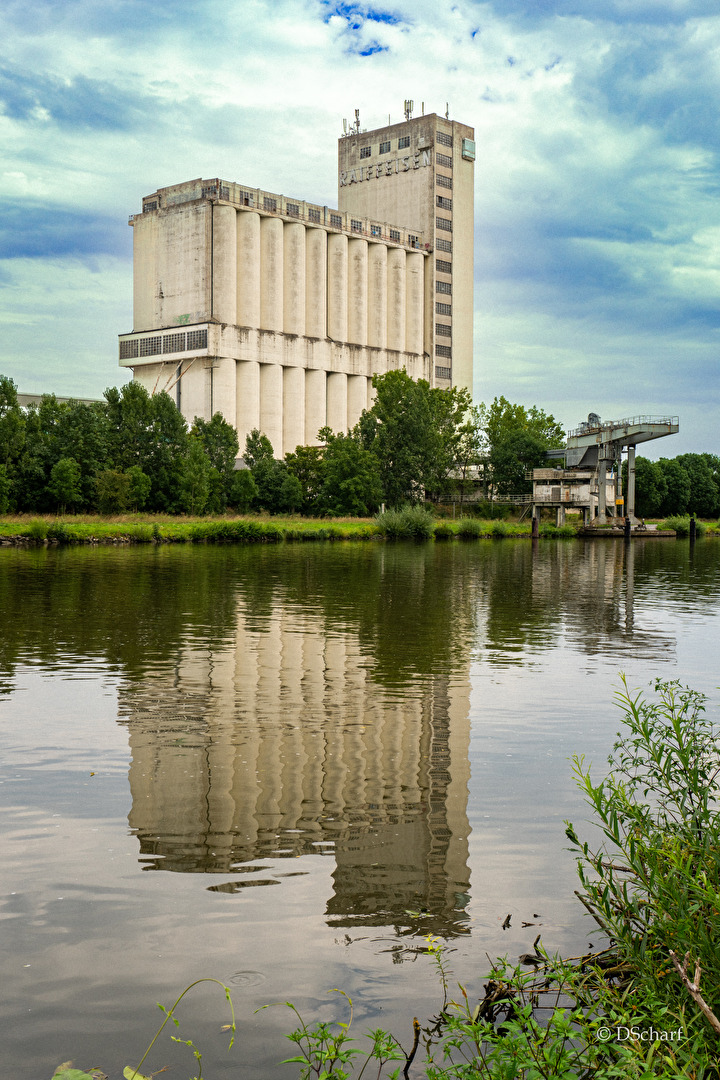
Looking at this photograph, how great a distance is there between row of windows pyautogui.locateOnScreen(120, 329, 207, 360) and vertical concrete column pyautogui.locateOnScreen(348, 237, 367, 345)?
2316 centimetres

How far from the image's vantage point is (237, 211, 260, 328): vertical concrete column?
106 metres

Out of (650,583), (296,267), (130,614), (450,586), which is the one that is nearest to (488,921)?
(130,614)

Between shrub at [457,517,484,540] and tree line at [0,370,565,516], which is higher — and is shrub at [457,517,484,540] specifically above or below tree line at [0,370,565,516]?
below

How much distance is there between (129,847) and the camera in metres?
7.31

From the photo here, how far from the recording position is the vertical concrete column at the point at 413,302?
128 m

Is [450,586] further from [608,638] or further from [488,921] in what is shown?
[488,921]

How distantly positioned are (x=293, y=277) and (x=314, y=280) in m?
3.49

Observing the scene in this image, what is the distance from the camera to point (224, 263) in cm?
10294

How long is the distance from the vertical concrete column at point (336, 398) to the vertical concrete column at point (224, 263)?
1792 centimetres

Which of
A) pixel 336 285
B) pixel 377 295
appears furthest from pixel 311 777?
pixel 377 295

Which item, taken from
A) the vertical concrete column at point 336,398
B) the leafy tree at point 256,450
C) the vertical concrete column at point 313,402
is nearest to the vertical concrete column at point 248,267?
the vertical concrete column at point 313,402

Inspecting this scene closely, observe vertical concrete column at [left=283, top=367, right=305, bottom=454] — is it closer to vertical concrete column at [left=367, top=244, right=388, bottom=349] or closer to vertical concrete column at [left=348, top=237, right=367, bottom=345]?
vertical concrete column at [left=348, top=237, right=367, bottom=345]

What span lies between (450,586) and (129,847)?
87.0 feet

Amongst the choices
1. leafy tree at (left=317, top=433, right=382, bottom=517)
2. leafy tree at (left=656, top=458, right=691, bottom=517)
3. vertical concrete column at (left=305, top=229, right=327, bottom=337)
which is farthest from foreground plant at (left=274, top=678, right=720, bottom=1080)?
leafy tree at (left=656, top=458, right=691, bottom=517)
